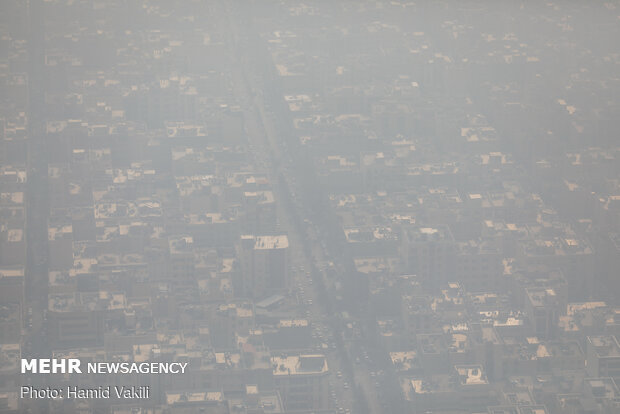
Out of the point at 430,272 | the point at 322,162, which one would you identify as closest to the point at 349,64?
the point at 322,162

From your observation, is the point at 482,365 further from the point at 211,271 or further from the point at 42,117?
the point at 42,117

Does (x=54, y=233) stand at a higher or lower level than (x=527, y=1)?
lower

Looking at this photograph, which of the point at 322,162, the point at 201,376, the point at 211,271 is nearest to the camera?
the point at 201,376

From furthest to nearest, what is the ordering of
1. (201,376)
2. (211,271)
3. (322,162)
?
(322,162)
(211,271)
(201,376)

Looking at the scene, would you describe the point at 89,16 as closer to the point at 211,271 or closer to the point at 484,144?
the point at 211,271

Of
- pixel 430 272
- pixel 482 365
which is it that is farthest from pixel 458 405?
pixel 430 272

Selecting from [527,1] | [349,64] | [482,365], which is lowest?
[482,365]

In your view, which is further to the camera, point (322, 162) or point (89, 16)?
point (322, 162)
